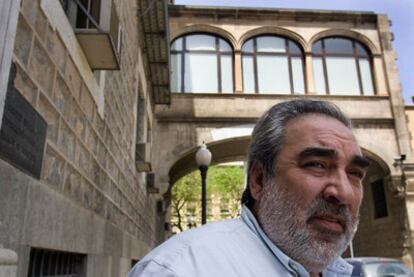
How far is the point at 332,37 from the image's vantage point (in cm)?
1527

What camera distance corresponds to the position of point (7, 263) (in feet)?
5.79

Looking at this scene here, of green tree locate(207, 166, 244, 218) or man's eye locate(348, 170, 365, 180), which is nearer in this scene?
man's eye locate(348, 170, 365, 180)

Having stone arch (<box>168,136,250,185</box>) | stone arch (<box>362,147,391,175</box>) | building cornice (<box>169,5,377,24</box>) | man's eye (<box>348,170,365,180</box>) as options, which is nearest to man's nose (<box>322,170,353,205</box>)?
man's eye (<box>348,170,365,180</box>)

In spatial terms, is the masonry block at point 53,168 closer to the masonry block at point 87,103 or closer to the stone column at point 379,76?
the masonry block at point 87,103

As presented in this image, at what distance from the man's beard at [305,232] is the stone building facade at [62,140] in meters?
1.22

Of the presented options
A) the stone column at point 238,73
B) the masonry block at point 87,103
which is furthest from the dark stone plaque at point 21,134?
the stone column at point 238,73

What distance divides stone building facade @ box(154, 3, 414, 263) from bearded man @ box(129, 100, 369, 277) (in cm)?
1143

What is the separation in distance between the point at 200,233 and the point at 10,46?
48.0 inches

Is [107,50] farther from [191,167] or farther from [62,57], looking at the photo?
[191,167]

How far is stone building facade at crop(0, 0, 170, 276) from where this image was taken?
Answer: 77.4 inches

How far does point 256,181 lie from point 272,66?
43.7 feet

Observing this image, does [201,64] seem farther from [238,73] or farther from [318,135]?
[318,135]

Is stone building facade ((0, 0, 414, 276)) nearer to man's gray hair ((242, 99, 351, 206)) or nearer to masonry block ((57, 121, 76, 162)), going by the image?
masonry block ((57, 121, 76, 162))

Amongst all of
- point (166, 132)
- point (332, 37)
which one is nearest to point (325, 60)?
point (332, 37)
